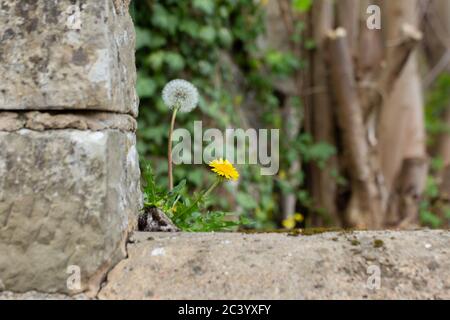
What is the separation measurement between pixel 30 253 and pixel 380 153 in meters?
3.84

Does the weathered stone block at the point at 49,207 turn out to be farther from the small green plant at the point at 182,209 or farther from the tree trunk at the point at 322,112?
the tree trunk at the point at 322,112

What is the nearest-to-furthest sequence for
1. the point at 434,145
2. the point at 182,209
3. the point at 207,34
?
the point at 182,209
the point at 207,34
the point at 434,145

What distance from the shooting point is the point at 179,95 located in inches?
65.7

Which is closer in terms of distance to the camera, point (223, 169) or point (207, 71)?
point (223, 169)

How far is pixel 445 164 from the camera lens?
5699 millimetres

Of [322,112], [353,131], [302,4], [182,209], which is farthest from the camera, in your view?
[302,4]

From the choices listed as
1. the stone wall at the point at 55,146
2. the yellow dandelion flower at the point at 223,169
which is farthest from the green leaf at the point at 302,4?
the stone wall at the point at 55,146

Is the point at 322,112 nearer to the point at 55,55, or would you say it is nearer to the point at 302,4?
the point at 302,4

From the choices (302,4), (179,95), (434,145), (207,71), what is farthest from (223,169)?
(434,145)

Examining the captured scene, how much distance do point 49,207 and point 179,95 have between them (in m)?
0.65

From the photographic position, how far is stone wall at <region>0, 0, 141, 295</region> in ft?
3.76

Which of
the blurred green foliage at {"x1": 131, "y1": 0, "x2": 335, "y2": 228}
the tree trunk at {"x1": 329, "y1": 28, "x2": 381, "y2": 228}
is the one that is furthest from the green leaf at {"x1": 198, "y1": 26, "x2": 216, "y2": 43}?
the tree trunk at {"x1": 329, "y1": 28, "x2": 381, "y2": 228}

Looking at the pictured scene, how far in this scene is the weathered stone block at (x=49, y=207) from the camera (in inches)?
45.0
